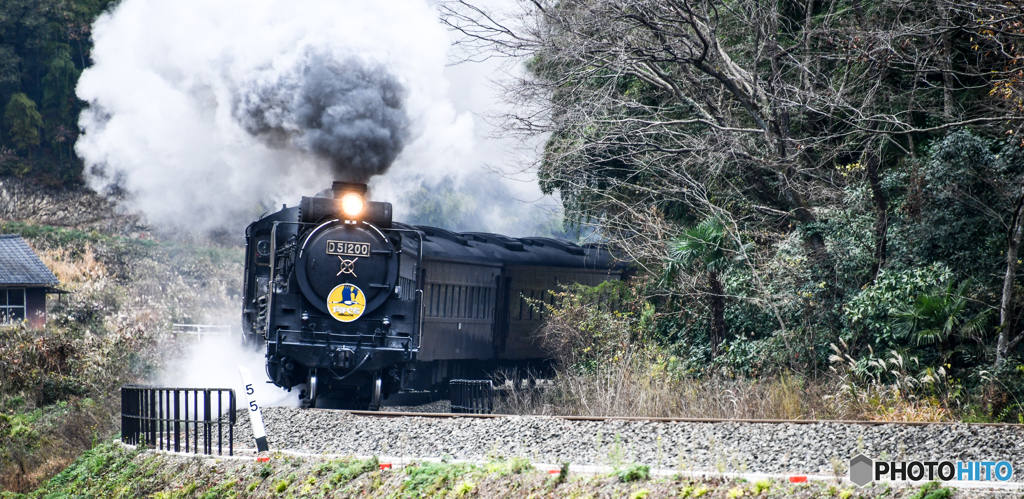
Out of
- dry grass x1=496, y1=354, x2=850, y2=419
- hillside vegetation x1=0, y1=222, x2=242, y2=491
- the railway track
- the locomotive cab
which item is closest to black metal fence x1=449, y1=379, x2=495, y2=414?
dry grass x1=496, y1=354, x2=850, y2=419

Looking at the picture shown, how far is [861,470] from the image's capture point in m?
5.67

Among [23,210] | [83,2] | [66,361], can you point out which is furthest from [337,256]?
[83,2]

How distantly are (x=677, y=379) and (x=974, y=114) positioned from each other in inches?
209

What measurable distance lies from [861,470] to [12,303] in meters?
24.4

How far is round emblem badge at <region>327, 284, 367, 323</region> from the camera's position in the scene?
1178cm

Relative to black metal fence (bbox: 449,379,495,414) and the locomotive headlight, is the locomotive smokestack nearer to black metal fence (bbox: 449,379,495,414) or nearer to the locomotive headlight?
the locomotive headlight

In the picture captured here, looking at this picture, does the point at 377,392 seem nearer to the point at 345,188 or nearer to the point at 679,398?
the point at 345,188

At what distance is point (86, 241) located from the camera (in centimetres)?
3338

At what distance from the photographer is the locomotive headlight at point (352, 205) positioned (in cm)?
1200

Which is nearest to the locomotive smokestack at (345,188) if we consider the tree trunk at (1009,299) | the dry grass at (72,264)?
the tree trunk at (1009,299)

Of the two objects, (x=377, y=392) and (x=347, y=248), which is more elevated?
(x=347, y=248)

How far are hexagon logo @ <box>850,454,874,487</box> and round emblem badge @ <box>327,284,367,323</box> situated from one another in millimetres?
7125

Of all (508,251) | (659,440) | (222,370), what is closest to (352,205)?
(222,370)

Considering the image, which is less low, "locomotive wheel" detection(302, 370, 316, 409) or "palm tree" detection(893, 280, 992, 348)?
"palm tree" detection(893, 280, 992, 348)
